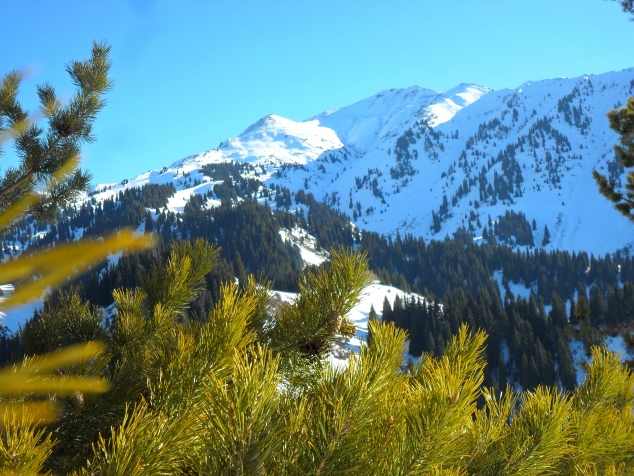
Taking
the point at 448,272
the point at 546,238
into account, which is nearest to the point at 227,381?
the point at 448,272

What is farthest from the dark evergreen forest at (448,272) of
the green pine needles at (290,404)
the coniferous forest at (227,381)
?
the green pine needles at (290,404)

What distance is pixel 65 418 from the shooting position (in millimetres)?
2049

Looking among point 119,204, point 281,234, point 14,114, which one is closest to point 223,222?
point 281,234

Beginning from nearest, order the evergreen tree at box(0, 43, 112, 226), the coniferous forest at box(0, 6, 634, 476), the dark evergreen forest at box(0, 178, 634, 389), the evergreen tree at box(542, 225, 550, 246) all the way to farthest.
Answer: the coniferous forest at box(0, 6, 634, 476)
the evergreen tree at box(0, 43, 112, 226)
the dark evergreen forest at box(0, 178, 634, 389)
the evergreen tree at box(542, 225, 550, 246)

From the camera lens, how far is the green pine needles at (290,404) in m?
1.03

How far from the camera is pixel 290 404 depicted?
1.27 m

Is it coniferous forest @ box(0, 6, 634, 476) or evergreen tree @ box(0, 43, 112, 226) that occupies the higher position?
evergreen tree @ box(0, 43, 112, 226)

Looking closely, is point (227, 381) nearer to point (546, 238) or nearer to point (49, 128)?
point (49, 128)

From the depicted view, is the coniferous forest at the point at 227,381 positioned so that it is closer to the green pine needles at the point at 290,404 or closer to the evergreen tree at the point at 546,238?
the green pine needles at the point at 290,404

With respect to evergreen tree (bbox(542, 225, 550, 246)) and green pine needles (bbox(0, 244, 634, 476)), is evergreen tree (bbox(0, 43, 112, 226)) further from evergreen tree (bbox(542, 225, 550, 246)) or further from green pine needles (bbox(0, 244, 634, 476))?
evergreen tree (bbox(542, 225, 550, 246))

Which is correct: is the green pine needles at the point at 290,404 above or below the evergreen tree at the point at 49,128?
below

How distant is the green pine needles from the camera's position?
103 centimetres

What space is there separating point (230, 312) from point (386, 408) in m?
0.56

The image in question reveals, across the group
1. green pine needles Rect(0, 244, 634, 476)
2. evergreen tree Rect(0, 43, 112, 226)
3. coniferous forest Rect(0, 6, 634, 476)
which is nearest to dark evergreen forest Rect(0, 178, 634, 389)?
evergreen tree Rect(0, 43, 112, 226)
